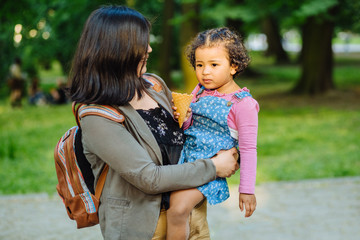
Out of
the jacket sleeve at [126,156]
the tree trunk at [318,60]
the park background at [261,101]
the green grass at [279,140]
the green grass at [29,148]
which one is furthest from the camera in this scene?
the tree trunk at [318,60]

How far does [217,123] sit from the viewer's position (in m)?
2.30

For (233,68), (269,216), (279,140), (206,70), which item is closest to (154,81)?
(206,70)

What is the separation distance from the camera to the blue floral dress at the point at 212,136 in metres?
2.26

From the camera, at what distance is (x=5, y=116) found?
1436 cm

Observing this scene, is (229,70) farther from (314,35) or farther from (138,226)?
(314,35)

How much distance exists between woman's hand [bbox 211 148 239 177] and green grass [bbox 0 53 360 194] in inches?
173

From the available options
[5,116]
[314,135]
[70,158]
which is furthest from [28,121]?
[70,158]

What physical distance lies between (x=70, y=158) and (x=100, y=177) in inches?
7.1

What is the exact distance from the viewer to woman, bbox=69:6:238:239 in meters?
2.01

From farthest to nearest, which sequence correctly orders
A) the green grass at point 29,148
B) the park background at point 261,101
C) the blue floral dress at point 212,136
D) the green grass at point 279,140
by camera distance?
1. the park background at point 261,101
2. the green grass at point 279,140
3. the green grass at point 29,148
4. the blue floral dress at point 212,136

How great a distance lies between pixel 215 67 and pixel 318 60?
13433mm

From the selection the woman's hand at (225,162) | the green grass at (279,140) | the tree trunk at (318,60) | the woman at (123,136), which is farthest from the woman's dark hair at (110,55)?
the tree trunk at (318,60)

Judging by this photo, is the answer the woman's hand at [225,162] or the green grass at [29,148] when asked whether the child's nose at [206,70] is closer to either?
the woman's hand at [225,162]

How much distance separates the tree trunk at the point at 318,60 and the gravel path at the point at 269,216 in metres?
9.07
